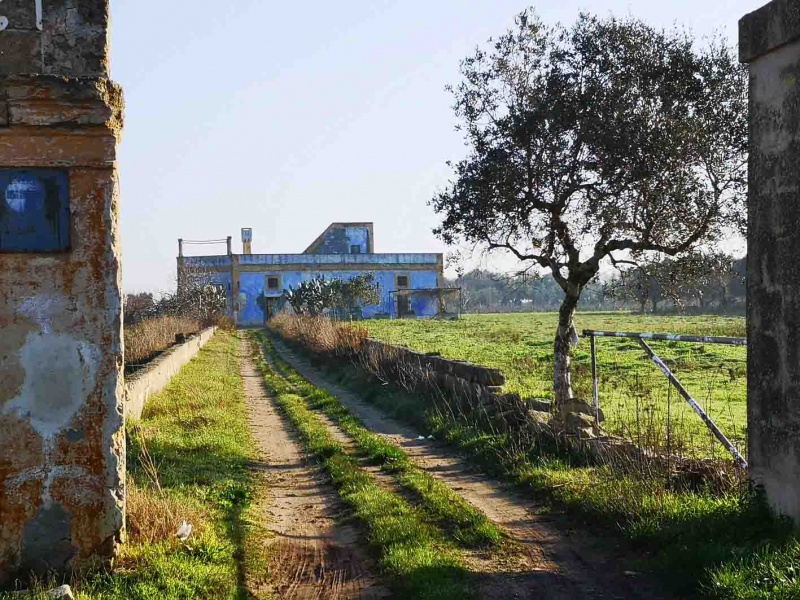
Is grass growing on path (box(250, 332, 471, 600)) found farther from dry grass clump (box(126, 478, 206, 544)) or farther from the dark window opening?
the dark window opening

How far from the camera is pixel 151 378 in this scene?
1359 centimetres

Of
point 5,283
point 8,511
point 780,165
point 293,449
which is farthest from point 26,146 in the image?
point 293,449

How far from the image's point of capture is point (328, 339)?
22.9m

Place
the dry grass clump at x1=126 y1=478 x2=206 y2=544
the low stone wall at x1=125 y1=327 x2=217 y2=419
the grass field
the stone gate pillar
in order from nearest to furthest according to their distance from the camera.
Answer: the stone gate pillar, the dry grass clump at x1=126 y1=478 x2=206 y2=544, the grass field, the low stone wall at x1=125 y1=327 x2=217 y2=419

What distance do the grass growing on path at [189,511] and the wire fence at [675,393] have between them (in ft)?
11.8

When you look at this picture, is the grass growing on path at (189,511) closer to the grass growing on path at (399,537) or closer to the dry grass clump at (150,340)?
the grass growing on path at (399,537)

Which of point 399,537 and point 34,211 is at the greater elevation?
point 34,211

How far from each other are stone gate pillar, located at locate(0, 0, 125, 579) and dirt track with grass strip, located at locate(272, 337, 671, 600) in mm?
2521

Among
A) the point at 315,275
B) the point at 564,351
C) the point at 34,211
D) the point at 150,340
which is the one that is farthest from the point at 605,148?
the point at 315,275

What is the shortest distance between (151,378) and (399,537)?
8.65 metres

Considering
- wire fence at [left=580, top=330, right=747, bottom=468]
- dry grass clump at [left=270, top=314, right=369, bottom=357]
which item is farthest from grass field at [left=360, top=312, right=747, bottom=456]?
dry grass clump at [left=270, top=314, right=369, bottom=357]

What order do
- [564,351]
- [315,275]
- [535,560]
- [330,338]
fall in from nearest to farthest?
[535,560], [564,351], [330,338], [315,275]

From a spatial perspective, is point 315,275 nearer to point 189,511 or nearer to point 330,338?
point 330,338

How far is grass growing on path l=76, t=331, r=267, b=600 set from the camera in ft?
16.0
